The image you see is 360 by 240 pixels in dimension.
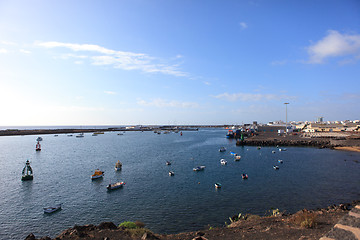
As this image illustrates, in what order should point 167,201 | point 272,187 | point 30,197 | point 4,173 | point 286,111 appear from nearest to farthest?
point 167,201 < point 30,197 < point 272,187 < point 4,173 < point 286,111

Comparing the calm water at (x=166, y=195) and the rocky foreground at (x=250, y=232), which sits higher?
the rocky foreground at (x=250, y=232)

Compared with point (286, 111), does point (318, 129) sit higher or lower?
lower

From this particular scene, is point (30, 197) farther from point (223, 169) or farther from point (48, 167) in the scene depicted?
point (223, 169)

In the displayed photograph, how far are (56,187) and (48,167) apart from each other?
23.0 m

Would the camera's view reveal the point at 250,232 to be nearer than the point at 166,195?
Yes

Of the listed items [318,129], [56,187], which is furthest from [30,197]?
[318,129]

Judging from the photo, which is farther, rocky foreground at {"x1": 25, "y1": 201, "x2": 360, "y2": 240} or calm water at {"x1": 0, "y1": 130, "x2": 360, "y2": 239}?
calm water at {"x1": 0, "y1": 130, "x2": 360, "y2": 239}

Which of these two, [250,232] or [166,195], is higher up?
[250,232]

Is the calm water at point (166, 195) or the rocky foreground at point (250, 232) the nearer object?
the rocky foreground at point (250, 232)

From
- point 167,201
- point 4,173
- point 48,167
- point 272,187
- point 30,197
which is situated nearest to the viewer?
point 167,201

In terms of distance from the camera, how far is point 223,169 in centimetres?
5238

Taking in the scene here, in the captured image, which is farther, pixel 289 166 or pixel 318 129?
pixel 318 129

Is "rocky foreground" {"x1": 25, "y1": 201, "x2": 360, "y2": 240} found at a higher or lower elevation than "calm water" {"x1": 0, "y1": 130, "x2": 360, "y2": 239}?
higher

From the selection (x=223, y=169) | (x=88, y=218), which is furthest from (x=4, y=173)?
(x=223, y=169)
